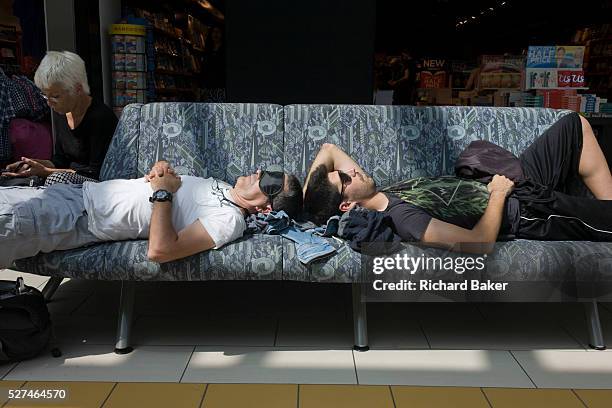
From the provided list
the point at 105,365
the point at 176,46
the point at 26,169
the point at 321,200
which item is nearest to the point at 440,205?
the point at 321,200

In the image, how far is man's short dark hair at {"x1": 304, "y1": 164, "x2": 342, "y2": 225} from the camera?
2.77 m

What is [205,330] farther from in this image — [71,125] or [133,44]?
[133,44]

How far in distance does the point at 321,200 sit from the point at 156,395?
4.00 ft

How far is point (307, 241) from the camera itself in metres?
2.46

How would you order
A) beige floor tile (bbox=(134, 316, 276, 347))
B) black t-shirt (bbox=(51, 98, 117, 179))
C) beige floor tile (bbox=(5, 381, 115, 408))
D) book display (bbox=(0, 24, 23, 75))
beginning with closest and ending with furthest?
beige floor tile (bbox=(5, 381, 115, 408))
beige floor tile (bbox=(134, 316, 276, 347))
black t-shirt (bbox=(51, 98, 117, 179))
book display (bbox=(0, 24, 23, 75))

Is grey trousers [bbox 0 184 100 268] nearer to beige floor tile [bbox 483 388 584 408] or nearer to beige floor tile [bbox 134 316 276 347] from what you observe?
beige floor tile [bbox 134 316 276 347]

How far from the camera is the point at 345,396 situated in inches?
82.7

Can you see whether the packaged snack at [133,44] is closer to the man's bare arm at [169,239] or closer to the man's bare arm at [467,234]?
the man's bare arm at [169,239]

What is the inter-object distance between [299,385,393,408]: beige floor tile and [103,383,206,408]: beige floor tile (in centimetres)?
42

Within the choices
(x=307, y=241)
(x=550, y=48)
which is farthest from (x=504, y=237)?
(x=550, y=48)

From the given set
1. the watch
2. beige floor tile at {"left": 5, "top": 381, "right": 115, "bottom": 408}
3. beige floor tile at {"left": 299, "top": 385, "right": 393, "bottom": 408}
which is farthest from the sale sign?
beige floor tile at {"left": 5, "top": 381, "right": 115, "bottom": 408}

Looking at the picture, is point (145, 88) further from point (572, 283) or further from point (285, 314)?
point (572, 283)

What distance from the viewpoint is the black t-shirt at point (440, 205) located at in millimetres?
2453

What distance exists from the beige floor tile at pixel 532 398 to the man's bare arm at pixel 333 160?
4.31 feet
